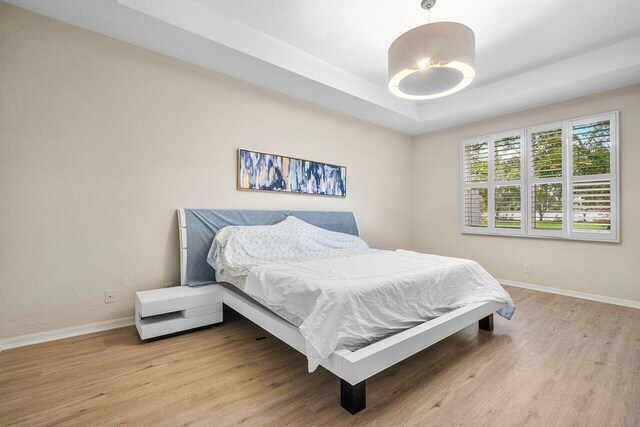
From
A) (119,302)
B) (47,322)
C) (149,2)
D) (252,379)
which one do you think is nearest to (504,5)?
(149,2)

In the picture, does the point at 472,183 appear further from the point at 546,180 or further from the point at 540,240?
the point at 540,240

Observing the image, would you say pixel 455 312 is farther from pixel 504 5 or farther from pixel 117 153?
pixel 117 153

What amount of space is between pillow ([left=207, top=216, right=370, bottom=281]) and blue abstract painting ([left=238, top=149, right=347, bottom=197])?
50 cm

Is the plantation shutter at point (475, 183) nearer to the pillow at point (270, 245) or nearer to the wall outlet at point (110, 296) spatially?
the pillow at point (270, 245)

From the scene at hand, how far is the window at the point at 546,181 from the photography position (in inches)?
137

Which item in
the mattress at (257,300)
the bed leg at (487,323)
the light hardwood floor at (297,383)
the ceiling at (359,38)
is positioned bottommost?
the light hardwood floor at (297,383)

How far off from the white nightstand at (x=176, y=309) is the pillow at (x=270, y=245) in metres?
0.26

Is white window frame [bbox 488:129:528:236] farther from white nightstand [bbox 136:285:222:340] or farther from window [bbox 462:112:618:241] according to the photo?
white nightstand [bbox 136:285:222:340]

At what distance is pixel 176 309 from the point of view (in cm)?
244

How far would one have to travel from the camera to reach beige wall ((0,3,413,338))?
87.3 inches

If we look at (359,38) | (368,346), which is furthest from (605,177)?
(368,346)

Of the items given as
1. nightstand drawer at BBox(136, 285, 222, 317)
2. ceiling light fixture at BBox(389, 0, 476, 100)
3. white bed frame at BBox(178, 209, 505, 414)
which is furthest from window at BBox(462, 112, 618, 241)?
nightstand drawer at BBox(136, 285, 222, 317)

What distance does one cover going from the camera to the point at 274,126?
358 cm

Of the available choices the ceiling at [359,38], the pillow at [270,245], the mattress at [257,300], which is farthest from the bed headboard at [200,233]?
the ceiling at [359,38]
